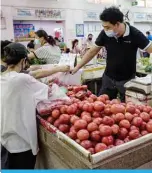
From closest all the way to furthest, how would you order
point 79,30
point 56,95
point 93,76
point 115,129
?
point 115,129 → point 56,95 → point 93,76 → point 79,30

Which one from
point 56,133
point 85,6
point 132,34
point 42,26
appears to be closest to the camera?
point 56,133

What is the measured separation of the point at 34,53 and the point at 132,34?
5.64ft

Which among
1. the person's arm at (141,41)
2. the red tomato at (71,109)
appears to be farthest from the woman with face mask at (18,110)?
the person's arm at (141,41)

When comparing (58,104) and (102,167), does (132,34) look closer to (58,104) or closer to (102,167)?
(58,104)

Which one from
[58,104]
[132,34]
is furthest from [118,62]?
[58,104]

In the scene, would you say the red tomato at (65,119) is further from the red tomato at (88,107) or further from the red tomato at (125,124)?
the red tomato at (125,124)

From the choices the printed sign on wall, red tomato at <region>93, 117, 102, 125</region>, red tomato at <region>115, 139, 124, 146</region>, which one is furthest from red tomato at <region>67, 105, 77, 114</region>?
the printed sign on wall

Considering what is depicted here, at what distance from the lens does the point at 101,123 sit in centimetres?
162

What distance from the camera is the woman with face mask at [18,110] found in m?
1.73

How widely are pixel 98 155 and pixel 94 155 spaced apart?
2cm

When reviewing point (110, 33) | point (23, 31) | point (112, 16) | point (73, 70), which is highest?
point (23, 31)

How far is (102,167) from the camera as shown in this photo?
1.36 metres

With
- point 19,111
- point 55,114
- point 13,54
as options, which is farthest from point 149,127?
point 13,54

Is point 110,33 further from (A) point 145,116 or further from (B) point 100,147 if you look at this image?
(B) point 100,147
